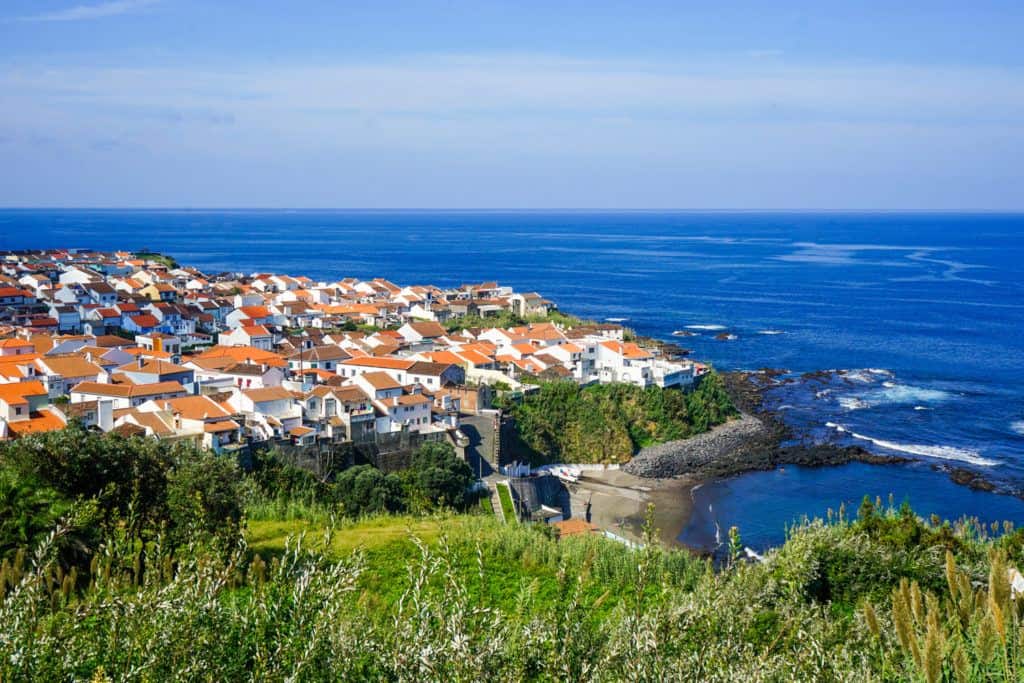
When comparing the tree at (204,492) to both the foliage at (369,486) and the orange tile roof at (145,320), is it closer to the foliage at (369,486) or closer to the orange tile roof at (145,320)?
the foliage at (369,486)

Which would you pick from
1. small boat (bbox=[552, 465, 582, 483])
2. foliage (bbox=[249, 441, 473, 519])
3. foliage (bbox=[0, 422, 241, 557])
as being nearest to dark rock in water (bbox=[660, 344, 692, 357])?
small boat (bbox=[552, 465, 582, 483])

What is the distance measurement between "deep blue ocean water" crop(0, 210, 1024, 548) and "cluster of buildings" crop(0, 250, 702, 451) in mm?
8955

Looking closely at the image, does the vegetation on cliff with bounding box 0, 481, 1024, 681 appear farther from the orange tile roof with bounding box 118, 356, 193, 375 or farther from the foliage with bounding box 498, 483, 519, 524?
the orange tile roof with bounding box 118, 356, 193, 375

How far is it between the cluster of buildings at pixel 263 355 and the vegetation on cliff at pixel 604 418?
1348 millimetres

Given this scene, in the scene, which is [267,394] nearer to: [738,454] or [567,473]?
[567,473]

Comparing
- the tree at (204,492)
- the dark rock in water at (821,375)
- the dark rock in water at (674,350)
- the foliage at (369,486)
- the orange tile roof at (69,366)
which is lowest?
the dark rock in water at (821,375)

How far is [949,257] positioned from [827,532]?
115 metres

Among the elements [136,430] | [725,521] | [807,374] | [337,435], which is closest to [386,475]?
[337,435]

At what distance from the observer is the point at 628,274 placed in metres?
97.2

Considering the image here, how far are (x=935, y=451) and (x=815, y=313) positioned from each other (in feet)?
118

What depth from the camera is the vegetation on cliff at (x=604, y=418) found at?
32.6 metres

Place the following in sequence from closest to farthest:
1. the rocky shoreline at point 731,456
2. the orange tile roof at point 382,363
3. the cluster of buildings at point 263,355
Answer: the cluster of buildings at point 263,355
the rocky shoreline at point 731,456
the orange tile roof at point 382,363

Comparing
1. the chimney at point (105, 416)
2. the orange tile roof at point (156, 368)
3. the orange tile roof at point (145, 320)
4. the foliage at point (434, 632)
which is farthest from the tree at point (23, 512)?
the orange tile roof at point (145, 320)

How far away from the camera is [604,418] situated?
1363 inches
